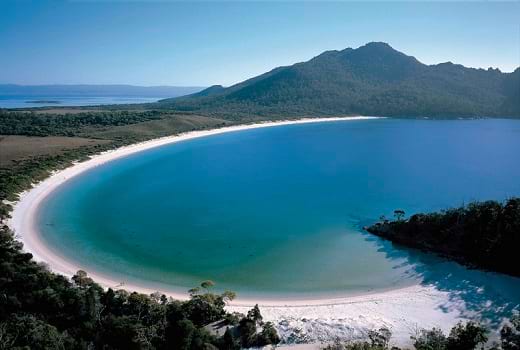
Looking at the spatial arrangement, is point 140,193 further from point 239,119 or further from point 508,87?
point 508,87

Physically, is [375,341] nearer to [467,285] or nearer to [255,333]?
[255,333]

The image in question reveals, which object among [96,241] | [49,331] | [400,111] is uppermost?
[400,111]

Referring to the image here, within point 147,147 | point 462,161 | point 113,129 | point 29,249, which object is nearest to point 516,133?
point 462,161

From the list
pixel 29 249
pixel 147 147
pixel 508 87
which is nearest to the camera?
pixel 29 249

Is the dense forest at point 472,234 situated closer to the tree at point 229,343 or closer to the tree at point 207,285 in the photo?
the tree at point 207,285

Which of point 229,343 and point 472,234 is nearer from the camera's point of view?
point 229,343

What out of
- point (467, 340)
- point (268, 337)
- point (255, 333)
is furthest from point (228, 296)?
point (467, 340)

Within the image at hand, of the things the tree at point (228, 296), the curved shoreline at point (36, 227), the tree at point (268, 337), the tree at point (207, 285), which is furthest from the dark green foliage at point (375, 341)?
the tree at point (207, 285)
